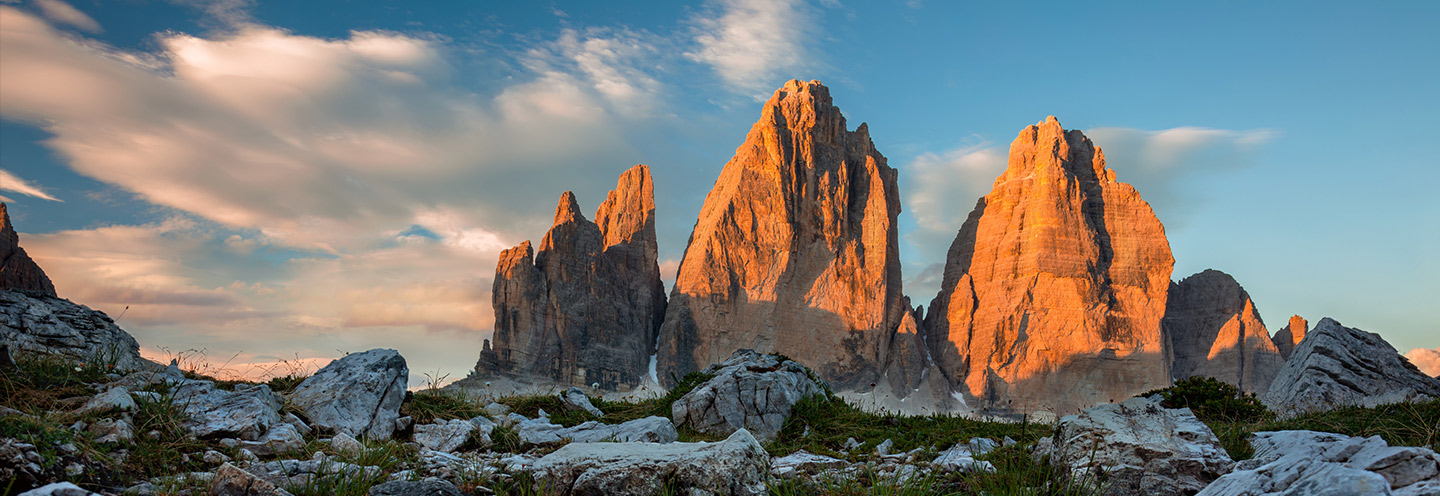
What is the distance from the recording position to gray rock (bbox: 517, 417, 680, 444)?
10.7m

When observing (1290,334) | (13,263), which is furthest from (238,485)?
(1290,334)

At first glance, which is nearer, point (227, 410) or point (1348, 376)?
point (227, 410)

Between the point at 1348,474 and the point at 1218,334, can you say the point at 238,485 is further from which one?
the point at 1218,334

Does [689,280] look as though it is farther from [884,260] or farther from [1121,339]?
[1121,339]

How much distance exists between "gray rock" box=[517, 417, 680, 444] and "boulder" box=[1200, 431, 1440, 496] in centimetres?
672

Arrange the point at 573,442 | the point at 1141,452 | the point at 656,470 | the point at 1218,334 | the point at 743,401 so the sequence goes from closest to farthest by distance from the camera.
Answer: the point at 656,470, the point at 1141,452, the point at 573,442, the point at 743,401, the point at 1218,334

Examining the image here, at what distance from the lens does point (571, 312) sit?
3472 inches

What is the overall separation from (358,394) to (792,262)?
81181mm

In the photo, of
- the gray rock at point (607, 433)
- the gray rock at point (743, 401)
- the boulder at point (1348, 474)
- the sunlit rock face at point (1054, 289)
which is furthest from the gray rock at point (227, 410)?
the sunlit rock face at point (1054, 289)

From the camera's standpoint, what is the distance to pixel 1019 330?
86562 mm

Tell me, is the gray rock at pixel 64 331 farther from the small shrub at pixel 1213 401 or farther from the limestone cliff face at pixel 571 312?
the limestone cliff face at pixel 571 312

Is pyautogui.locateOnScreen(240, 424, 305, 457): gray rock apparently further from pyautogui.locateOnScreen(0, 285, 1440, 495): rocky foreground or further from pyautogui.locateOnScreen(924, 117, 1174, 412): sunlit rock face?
pyautogui.locateOnScreen(924, 117, 1174, 412): sunlit rock face

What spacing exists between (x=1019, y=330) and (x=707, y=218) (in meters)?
36.7

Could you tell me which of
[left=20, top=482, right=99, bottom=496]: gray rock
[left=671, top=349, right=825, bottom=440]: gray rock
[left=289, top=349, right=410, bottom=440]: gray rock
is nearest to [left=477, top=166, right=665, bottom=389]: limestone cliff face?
[left=671, top=349, right=825, bottom=440]: gray rock
